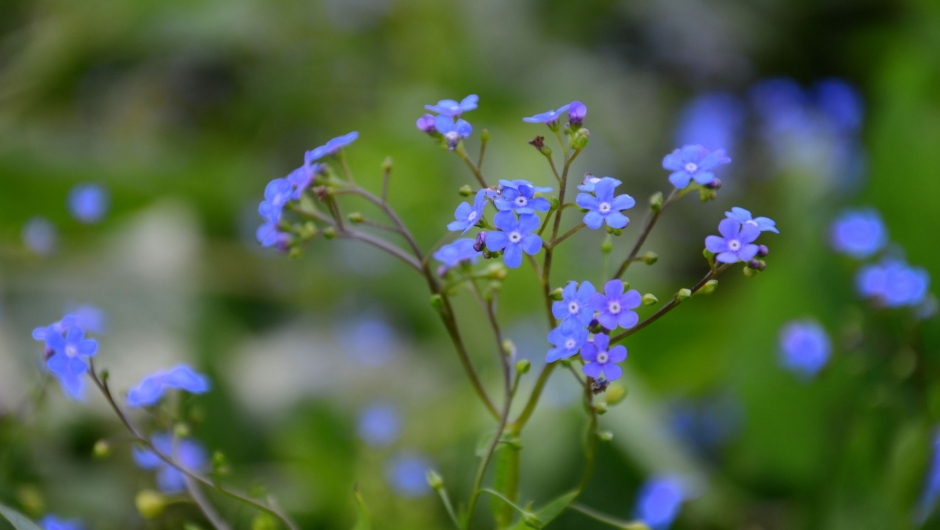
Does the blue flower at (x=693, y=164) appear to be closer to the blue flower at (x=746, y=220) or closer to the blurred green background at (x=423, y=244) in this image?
the blue flower at (x=746, y=220)

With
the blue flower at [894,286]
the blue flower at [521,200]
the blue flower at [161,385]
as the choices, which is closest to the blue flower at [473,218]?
the blue flower at [521,200]

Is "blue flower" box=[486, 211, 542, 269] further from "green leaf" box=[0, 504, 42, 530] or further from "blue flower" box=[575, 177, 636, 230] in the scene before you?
"green leaf" box=[0, 504, 42, 530]

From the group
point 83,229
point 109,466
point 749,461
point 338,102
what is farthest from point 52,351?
point 338,102

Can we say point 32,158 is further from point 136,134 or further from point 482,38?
point 482,38

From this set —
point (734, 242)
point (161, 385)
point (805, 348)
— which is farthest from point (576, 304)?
point (805, 348)

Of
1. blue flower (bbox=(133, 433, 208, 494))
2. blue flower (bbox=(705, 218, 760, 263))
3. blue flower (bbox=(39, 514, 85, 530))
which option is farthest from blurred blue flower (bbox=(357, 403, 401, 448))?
blue flower (bbox=(705, 218, 760, 263))
